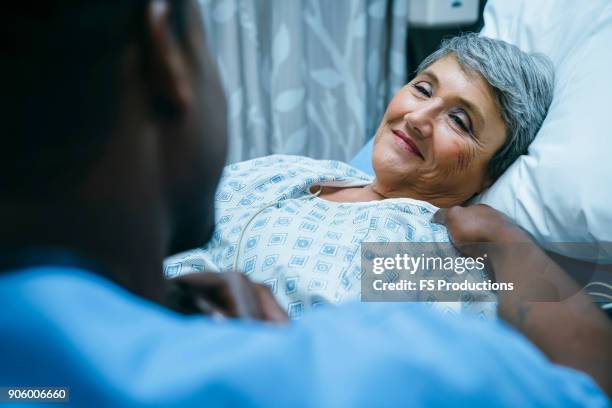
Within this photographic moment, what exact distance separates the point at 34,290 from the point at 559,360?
29.4 inches

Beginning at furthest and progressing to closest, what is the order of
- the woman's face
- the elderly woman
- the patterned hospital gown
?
the woman's face < the elderly woman < the patterned hospital gown

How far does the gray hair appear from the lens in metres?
1.38

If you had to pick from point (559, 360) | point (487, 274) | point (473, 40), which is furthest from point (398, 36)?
point (559, 360)

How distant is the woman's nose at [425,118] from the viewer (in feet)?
4.50

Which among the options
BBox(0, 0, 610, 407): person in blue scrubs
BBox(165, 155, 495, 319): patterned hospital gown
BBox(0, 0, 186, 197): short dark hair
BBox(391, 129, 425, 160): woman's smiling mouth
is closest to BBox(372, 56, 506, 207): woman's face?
BBox(391, 129, 425, 160): woman's smiling mouth

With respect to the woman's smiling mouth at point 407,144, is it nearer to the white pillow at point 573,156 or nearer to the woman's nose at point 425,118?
the woman's nose at point 425,118

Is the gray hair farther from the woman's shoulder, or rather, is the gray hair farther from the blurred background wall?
→ the blurred background wall

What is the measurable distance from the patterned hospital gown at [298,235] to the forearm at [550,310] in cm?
7

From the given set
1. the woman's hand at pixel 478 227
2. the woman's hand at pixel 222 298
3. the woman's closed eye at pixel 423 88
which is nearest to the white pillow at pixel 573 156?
the woman's hand at pixel 478 227

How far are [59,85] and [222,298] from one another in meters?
0.34

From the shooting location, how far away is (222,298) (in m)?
0.69

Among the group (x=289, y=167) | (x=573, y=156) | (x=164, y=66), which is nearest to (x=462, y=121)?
(x=573, y=156)

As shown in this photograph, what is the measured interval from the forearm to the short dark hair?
75 cm

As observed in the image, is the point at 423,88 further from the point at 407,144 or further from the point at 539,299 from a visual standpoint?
the point at 539,299
